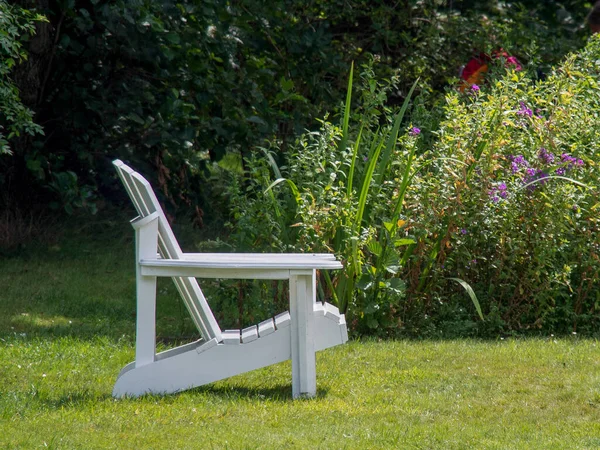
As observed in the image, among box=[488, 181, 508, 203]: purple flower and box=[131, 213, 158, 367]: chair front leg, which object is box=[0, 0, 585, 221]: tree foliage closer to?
box=[488, 181, 508, 203]: purple flower

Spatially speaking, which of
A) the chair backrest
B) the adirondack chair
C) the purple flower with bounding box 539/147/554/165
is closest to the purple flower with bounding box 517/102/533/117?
the purple flower with bounding box 539/147/554/165

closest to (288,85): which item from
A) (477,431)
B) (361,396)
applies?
(361,396)

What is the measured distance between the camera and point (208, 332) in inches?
170

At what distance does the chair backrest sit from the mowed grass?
0.33 meters

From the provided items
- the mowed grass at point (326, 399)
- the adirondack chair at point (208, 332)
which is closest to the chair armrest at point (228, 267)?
the adirondack chair at point (208, 332)

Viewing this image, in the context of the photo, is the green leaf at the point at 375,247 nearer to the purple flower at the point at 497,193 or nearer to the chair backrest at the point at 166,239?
the purple flower at the point at 497,193

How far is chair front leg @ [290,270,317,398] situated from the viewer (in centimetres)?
415

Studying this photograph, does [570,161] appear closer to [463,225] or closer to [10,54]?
[463,225]

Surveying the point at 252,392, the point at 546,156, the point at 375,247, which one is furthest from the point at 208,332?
the point at 546,156

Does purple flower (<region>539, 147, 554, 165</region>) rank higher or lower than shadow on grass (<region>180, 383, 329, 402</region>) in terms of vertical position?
higher

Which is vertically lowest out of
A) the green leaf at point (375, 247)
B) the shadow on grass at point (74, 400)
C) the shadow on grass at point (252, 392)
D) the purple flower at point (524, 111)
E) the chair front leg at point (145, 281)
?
the shadow on grass at point (252, 392)

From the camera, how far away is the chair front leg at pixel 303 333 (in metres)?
4.15

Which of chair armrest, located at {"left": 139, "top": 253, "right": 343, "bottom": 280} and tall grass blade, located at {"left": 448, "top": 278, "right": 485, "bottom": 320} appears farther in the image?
tall grass blade, located at {"left": 448, "top": 278, "right": 485, "bottom": 320}

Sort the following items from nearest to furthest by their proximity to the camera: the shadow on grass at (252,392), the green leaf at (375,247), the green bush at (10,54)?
the shadow on grass at (252,392), the green leaf at (375,247), the green bush at (10,54)
